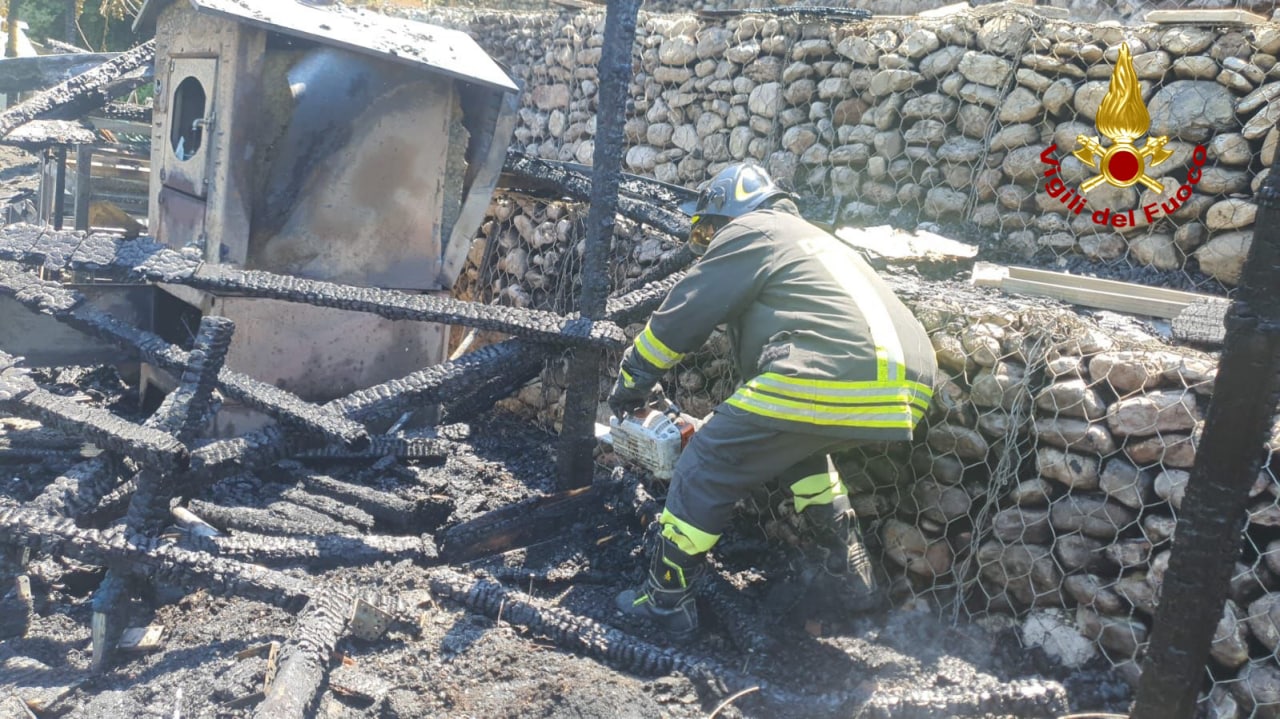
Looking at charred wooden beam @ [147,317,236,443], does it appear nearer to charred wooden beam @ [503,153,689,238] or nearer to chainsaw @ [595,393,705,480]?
chainsaw @ [595,393,705,480]

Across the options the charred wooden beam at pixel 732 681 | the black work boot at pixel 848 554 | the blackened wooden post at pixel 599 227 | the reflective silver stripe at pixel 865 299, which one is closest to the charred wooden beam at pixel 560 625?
the charred wooden beam at pixel 732 681

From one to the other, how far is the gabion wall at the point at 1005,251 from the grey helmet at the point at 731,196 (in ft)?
3.24

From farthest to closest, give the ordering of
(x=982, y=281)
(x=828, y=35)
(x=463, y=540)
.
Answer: (x=828, y=35)
(x=982, y=281)
(x=463, y=540)

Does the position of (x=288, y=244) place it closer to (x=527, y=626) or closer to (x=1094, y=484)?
(x=527, y=626)

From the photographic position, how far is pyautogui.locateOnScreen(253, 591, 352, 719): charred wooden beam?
305 centimetres

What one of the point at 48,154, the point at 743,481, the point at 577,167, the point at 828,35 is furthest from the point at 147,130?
the point at 743,481

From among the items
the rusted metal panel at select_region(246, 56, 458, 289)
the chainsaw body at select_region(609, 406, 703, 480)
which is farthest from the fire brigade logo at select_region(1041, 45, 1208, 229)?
the rusted metal panel at select_region(246, 56, 458, 289)

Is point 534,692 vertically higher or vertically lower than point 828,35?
lower

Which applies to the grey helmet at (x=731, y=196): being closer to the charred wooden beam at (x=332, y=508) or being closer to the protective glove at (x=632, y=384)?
the protective glove at (x=632, y=384)

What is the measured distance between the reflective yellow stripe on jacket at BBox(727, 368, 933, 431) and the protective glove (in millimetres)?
574

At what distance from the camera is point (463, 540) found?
4605mm

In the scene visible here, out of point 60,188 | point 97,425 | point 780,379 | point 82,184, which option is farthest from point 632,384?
point 60,188

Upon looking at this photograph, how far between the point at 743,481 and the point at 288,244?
3.34m

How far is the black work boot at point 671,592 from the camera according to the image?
3930mm
